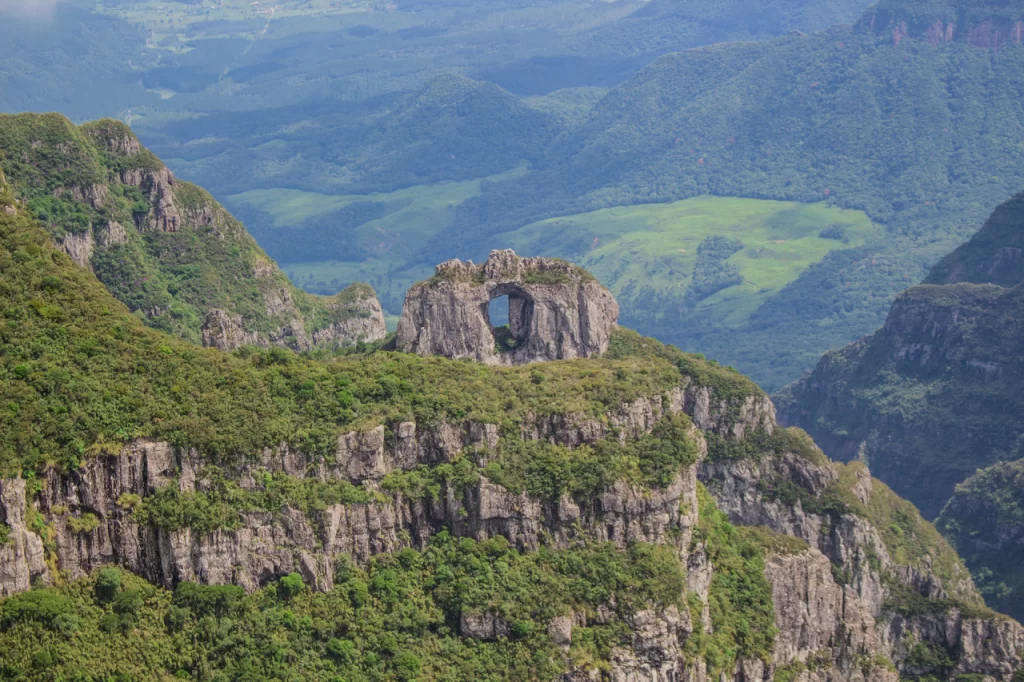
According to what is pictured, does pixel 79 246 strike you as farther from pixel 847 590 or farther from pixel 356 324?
pixel 847 590

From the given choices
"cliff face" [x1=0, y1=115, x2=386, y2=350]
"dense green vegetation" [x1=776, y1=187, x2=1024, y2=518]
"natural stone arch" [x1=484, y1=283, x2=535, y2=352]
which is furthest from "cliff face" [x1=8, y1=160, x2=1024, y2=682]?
"dense green vegetation" [x1=776, y1=187, x2=1024, y2=518]

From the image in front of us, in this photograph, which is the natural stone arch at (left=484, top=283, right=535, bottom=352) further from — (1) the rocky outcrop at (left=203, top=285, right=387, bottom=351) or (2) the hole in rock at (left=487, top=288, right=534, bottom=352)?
(1) the rocky outcrop at (left=203, top=285, right=387, bottom=351)

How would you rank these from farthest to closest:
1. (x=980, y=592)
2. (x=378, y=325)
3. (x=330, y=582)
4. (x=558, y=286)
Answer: (x=378, y=325) < (x=980, y=592) < (x=558, y=286) < (x=330, y=582)

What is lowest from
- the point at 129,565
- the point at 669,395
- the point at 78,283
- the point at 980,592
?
the point at 980,592

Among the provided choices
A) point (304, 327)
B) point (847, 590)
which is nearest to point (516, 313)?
point (847, 590)

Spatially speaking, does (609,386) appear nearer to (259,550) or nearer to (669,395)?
(669,395)

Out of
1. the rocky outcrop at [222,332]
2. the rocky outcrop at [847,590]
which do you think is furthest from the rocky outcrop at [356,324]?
the rocky outcrop at [847,590]

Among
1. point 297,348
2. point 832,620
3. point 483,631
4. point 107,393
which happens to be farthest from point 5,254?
point 297,348
